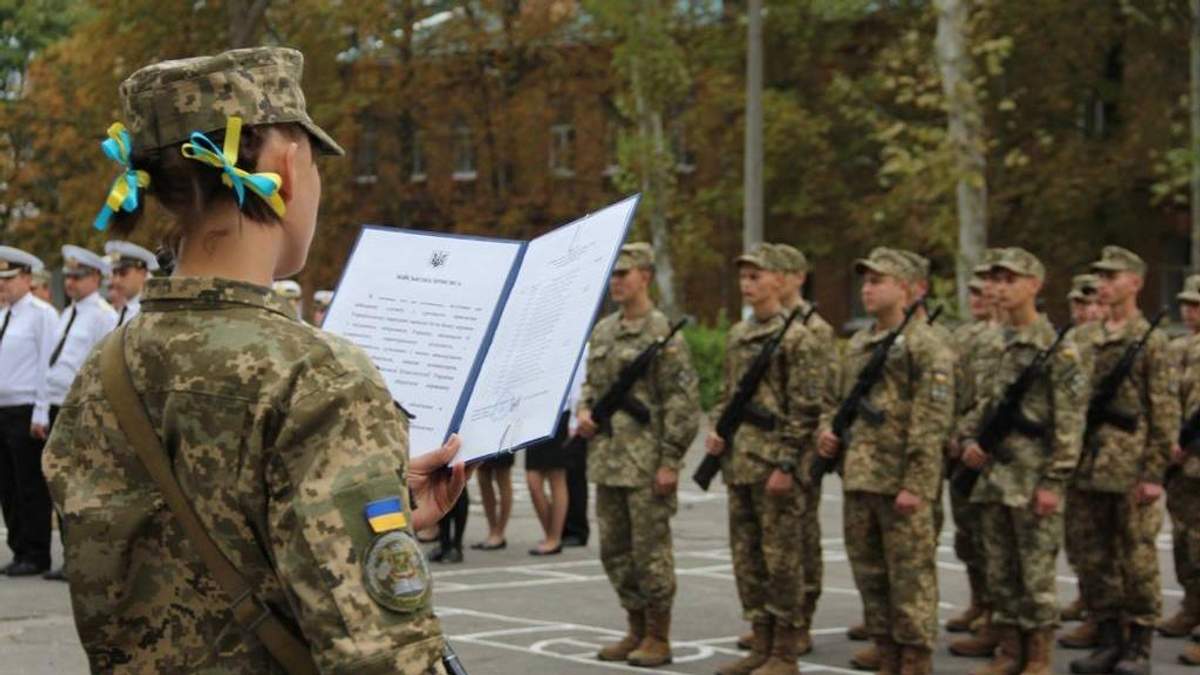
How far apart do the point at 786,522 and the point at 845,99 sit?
32478mm

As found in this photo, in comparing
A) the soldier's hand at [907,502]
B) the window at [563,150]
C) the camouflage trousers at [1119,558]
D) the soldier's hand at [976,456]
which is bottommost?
the camouflage trousers at [1119,558]

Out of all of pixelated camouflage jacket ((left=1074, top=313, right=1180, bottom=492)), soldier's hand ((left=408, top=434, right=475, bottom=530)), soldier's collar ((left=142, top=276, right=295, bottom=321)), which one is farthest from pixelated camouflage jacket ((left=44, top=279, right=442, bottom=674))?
pixelated camouflage jacket ((left=1074, top=313, right=1180, bottom=492))

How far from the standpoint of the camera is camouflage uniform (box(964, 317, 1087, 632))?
9.55 m

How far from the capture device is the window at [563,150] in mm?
45969

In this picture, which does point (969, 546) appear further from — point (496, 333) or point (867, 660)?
point (496, 333)

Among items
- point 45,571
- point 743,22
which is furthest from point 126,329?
point 743,22

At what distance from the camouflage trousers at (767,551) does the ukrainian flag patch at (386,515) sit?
283 inches

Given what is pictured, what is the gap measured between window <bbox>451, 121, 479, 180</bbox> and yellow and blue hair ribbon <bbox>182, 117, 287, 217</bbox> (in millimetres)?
42723

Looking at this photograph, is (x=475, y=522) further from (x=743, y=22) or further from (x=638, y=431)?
(x=743, y=22)

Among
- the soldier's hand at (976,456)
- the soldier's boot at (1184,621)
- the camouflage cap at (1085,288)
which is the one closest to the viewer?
the soldier's hand at (976,456)

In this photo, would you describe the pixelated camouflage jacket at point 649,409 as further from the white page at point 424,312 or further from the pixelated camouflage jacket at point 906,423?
the white page at point 424,312

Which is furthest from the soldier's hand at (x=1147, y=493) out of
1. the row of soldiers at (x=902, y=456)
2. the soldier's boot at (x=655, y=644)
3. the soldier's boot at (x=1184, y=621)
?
the soldier's boot at (x=655, y=644)

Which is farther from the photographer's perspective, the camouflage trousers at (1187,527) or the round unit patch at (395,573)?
the camouflage trousers at (1187,527)

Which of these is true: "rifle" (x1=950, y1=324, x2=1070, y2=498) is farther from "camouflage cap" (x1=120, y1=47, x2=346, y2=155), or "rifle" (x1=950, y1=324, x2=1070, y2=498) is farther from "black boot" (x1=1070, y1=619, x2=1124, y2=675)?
"camouflage cap" (x1=120, y1=47, x2=346, y2=155)
